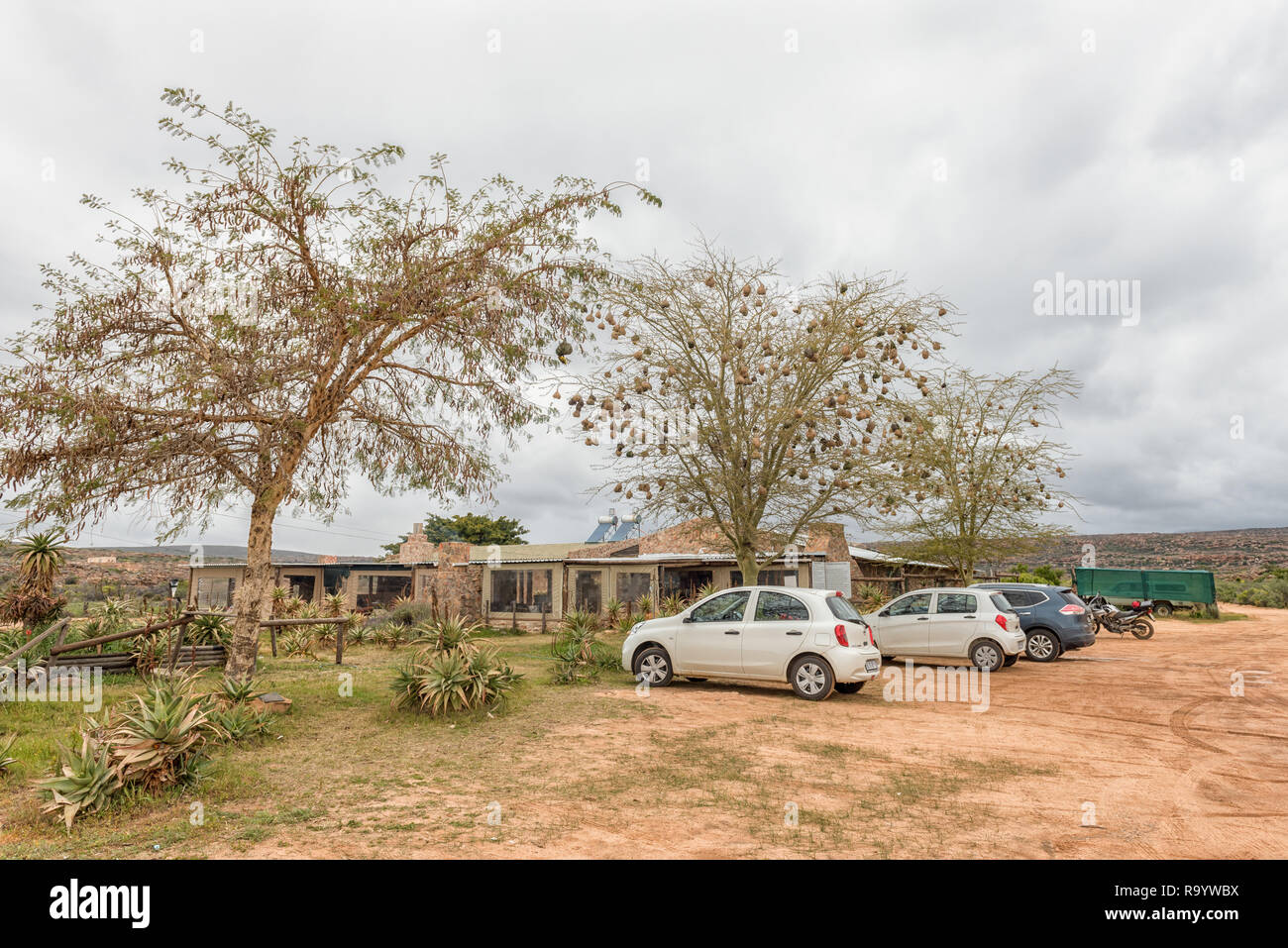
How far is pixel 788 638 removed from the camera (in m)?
10.6

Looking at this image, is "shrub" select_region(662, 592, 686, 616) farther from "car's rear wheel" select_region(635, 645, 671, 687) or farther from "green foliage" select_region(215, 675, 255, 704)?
"green foliage" select_region(215, 675, 255, 704)

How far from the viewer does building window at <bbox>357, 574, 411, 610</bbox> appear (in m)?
29.5

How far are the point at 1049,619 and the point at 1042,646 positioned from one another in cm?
64

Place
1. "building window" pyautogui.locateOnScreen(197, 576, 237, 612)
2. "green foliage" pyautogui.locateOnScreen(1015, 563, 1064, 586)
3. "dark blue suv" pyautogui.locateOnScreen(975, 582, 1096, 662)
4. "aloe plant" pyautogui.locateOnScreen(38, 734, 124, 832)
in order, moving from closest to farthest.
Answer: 1. "aloe plant" pyautogui.locateOnScreen(38, 734, 124, 832)
2. "dark blue suv" pyautogui.locateOnScreen(975, 582, 1096, 662)
3. "building window" pyautogui.locateOnScreen(197, 576, 237, 612)
4. "green foliage" pyautogui.locateOnScreen(1015, 563, 1064, 586)

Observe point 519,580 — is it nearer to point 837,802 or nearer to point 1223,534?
point 837,802

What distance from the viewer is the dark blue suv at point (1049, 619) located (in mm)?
15883

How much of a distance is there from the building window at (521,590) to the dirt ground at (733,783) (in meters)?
15.7

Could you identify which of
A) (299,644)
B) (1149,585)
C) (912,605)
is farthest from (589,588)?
(1149,585)

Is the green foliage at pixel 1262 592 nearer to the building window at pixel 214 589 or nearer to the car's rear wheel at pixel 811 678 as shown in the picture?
the car's rear wheel at pixel 811 678

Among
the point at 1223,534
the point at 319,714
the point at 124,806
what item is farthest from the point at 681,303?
the point at 1223,534

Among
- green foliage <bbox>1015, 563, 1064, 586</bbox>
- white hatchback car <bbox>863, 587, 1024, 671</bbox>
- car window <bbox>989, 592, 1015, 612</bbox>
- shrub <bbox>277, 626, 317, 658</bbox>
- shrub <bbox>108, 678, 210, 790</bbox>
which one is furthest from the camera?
green foliage <bbox>1015, 563, 1064, 586</bbox>

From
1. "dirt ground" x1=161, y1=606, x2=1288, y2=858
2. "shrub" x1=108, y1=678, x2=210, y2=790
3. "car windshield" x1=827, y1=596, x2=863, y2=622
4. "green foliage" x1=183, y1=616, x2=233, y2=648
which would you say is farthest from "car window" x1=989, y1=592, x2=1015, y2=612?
"green foliage" x1=183, y1=616, x2=233, y2=648

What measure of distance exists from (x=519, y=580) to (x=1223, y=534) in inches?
3162

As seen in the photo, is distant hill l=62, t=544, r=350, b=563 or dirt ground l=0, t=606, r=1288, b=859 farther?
distant hill l=62, t=544, r=350, b=563
